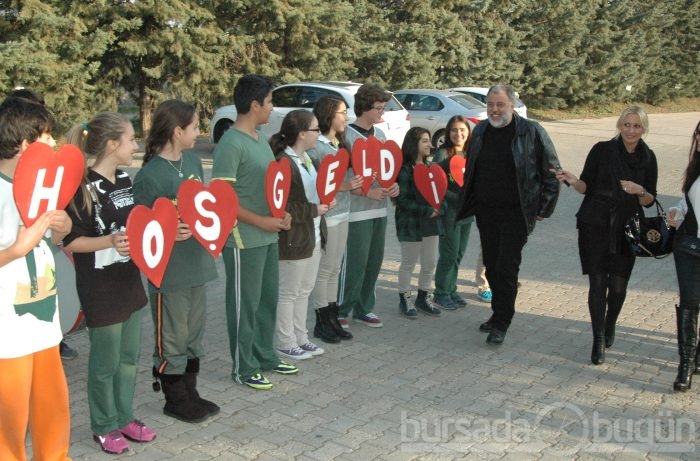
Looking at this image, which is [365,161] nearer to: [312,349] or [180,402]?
[312,349]

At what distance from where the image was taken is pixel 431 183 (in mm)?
6191

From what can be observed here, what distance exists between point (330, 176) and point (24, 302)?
8.15 feet

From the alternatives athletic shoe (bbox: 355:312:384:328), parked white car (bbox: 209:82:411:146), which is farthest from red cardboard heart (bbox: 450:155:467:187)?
parked white car (bbox: 209:82:411:146)

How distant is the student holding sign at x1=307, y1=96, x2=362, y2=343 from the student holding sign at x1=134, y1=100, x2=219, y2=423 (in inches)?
54.8

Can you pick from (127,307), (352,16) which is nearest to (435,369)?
(127,307)

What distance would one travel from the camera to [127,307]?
12.3 feet

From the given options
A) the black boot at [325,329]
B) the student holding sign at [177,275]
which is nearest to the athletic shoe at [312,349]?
the black boot at [325,329]

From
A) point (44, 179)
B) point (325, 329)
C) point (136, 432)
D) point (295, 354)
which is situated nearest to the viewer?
point (44, 179)

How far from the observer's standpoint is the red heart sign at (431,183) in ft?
20.3

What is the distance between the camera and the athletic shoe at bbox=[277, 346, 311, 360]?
17.6 ft

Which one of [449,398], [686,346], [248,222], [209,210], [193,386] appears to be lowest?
[449,398]

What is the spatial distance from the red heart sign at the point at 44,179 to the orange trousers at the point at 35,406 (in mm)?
651

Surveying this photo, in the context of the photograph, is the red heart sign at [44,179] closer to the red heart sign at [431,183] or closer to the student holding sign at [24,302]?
the student holding sign at [24,302]

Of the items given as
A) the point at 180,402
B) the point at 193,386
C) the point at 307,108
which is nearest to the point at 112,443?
the point at 180,402
